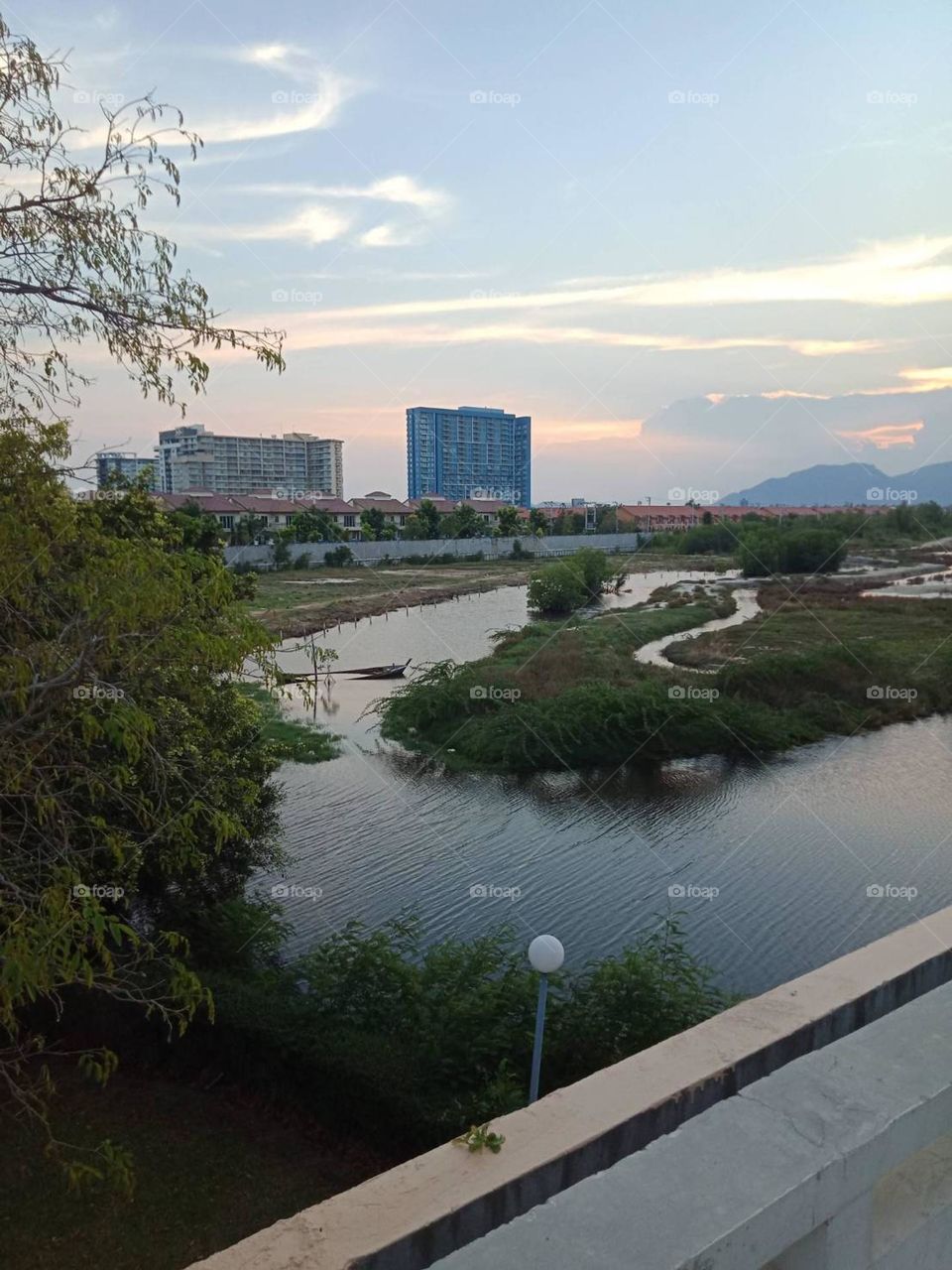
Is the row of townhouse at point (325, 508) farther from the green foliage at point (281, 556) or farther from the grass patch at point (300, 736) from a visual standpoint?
the grass patch at point (300, 736)

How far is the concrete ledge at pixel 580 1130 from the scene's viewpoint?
184 cm

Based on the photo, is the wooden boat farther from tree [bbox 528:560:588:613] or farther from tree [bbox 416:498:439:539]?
tree [bbox 416:498:439:539]

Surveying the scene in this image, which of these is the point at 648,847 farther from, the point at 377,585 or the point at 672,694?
the point at 377,585

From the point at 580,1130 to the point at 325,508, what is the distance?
51359 mm

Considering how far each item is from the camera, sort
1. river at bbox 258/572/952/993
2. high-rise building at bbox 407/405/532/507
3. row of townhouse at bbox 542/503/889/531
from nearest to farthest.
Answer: river at bbox 258/572/952/993
row of townhouse at bbox 542/503/889/531
high-rise building at bbox 407/405/532/507

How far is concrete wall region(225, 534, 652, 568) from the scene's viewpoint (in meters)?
41.7

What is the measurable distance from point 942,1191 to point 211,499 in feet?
140

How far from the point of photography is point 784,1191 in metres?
1.22

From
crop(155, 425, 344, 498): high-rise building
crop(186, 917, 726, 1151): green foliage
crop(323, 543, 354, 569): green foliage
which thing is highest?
crop(155, 425, 344, 498): high-rise building

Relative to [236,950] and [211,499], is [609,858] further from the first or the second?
[211,499]

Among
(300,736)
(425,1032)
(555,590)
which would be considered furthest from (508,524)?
(425,1032)

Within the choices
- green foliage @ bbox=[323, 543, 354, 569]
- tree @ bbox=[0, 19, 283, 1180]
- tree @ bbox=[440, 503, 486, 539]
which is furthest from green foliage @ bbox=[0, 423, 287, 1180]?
tree @ bbox=[440, 503, 486, 539]

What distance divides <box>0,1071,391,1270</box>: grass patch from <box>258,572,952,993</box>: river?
243 centimetres

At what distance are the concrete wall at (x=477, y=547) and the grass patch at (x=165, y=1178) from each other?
1381 inches
